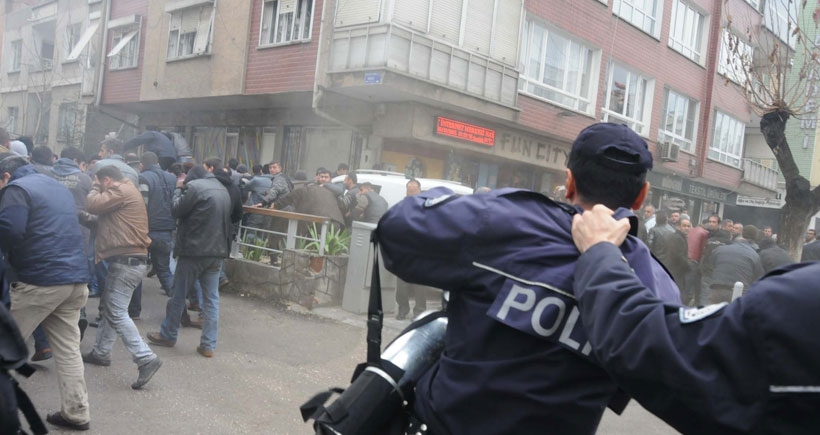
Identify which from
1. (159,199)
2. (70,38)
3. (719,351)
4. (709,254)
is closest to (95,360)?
(159,199)

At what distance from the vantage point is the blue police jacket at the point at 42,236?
4.12 m

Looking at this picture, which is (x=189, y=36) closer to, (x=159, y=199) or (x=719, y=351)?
(x=159, y=199)

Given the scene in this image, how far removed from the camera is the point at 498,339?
5.15 feet

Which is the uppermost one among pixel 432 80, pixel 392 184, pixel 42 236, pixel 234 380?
pixel 432 80

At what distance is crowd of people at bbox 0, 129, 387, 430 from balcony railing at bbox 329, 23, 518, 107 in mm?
4574

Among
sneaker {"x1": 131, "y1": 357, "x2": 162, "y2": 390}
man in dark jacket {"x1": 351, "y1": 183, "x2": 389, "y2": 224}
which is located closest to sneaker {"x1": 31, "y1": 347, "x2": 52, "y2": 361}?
sneaker {"x1": 131, "y1": 357, "x2": 162, "y2": 390}

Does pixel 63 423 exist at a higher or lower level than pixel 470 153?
lower

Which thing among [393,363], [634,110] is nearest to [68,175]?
[393,363]

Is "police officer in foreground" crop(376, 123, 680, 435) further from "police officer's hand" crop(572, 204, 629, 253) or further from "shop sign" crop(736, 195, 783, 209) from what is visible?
"shop sign" crop(736, 195, 783, 209)

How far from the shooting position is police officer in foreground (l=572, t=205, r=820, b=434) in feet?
3.49

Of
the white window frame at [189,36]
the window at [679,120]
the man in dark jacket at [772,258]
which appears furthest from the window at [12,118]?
the man in dark jacket at [772,258]

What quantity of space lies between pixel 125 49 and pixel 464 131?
12427mm

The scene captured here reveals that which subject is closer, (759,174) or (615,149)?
(615,149)

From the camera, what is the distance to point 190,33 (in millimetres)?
18734
